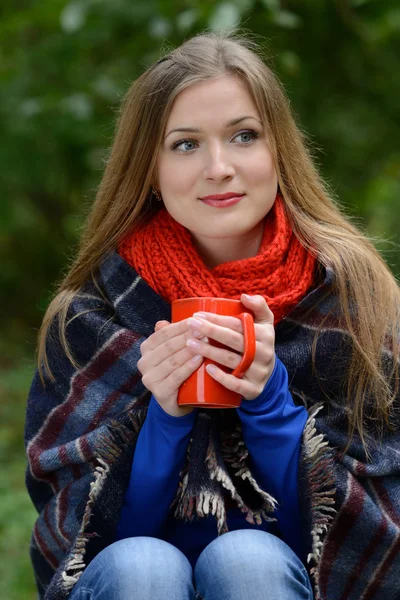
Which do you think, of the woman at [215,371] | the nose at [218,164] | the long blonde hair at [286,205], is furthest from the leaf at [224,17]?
the nose at [218,164]

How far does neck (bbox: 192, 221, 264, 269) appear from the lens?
2.08 m

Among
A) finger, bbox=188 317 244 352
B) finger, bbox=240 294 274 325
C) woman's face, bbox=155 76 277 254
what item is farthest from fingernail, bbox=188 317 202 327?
woman's face, bbox=155 76 277 254

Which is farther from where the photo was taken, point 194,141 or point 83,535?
point 194,141

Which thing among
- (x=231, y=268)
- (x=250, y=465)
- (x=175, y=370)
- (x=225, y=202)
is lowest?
(x=250, y=465)

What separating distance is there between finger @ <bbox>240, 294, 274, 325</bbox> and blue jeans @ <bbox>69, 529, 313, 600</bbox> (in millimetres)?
432

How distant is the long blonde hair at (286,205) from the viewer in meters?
1.95

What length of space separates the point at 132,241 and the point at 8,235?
158 inches

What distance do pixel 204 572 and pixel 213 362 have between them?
1.38ft

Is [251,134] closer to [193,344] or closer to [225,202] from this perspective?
[225,202]

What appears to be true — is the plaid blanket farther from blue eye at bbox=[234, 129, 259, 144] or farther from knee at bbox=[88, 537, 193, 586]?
blue eye at bbox=[234, 129, 259, 144]

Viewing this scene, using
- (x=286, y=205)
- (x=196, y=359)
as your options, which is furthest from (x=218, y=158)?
(x=196, y=359)

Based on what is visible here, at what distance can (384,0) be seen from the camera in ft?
11.4

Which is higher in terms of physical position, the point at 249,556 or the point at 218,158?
the point at 218,158

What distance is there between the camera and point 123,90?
148 inches
